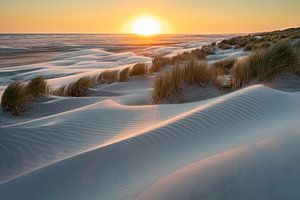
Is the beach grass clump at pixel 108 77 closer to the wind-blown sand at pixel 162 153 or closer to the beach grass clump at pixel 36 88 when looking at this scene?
the beach grass clump at pixel 36 88

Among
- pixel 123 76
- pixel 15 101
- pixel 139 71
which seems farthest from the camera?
pixel 139 71

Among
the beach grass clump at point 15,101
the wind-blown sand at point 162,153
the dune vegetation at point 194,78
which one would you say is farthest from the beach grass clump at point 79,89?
the wind-blown sand at point 162,153

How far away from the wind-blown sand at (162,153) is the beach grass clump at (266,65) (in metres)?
2.12

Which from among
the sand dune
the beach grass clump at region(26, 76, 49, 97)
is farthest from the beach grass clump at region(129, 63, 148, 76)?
the sand dune

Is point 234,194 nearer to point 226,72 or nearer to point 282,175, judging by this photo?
point 282,175

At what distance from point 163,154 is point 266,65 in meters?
5.25

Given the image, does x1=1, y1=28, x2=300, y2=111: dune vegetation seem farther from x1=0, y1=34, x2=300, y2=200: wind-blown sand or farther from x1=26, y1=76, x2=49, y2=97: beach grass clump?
x1=0, y1=34, x2=300, y2=200: wind-blown sand

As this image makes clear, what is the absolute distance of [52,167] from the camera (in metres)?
3.00

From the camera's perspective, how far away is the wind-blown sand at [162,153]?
229cm

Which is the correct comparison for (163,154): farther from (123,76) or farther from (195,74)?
(123,76)

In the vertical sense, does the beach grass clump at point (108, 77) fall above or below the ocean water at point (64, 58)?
above

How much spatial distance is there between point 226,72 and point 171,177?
8.39m

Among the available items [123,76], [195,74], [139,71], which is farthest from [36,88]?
[139,71]

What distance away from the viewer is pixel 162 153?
320cm
